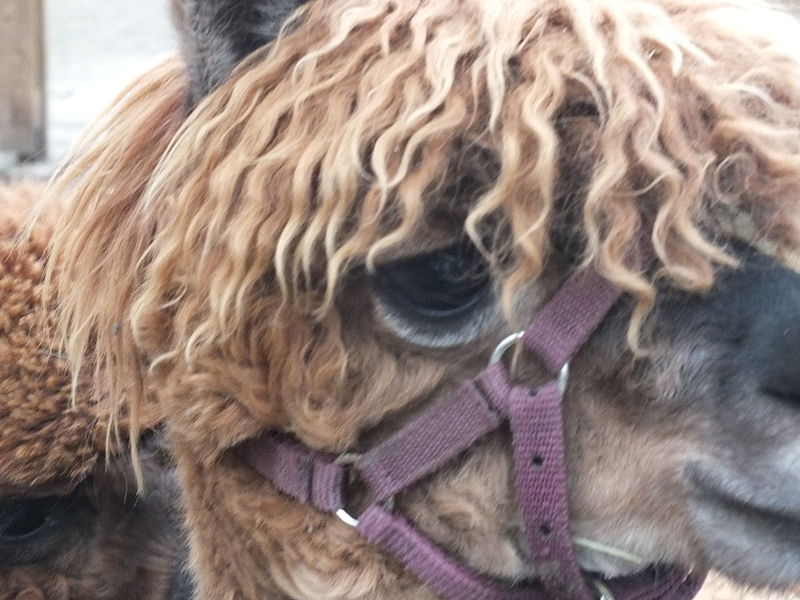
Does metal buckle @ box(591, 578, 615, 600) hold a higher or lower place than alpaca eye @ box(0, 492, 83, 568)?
higher

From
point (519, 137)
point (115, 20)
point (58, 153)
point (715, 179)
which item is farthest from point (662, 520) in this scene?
point (115, 20)

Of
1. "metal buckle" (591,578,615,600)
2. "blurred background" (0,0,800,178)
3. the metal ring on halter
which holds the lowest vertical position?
"blurred background" (0,0,800,178)

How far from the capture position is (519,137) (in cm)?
172

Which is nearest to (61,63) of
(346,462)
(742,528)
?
(346,462)

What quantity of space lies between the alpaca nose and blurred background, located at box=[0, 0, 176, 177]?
1131mm

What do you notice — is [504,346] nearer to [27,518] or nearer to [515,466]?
[515,466]

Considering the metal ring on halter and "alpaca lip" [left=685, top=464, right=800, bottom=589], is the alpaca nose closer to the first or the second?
"alpaca lip" [left=685, top=464, right=800, bottom=589]

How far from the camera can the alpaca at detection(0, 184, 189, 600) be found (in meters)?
2.40

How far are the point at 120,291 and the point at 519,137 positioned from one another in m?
0.85

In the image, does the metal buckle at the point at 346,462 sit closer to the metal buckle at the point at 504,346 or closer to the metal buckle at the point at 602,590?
the metal buckle at the point at 504,346

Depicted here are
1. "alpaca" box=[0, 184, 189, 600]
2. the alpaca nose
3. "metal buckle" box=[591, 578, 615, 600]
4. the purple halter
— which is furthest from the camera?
"alpaca" box=[0, 184, 189, 600]

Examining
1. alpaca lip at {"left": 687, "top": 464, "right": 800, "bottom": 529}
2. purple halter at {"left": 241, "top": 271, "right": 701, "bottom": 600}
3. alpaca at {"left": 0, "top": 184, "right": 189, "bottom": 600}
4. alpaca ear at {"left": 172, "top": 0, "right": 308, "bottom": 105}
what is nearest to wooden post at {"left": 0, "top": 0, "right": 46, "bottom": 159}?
alpaca at {"left": 0, "top": 184, "right": 189, "bottom": 600}

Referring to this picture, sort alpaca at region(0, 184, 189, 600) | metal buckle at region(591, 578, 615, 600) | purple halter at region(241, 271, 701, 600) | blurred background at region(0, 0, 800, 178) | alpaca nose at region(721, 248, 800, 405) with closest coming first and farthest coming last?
alpaca nose at region(721, 248, 800, 405) → purple halter at region(241, 271, 701, 600) → metal buckle at region(591, 578, 615, 600) → alpaca at region(0, 184, 189, 600) → blurred background at region(0, 0, 800, 178)

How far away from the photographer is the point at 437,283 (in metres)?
1.81
